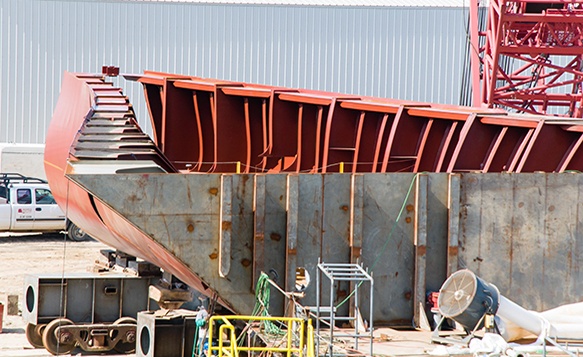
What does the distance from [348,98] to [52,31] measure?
26.9m

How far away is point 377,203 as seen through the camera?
12727 millimetres

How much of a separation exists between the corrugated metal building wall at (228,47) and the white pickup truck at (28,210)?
1209 centimetres

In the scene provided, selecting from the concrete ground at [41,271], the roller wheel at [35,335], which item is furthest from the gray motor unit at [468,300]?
the roller wheel at [35,335]

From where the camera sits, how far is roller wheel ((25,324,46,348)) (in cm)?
1689

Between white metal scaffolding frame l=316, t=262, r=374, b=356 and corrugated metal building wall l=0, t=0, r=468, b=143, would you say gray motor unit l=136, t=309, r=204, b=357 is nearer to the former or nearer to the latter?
white metal scaffolding frame l=316, t=262, r=374, b=356

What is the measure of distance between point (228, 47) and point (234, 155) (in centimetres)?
2202

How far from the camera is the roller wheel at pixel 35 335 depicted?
1689 centimetres

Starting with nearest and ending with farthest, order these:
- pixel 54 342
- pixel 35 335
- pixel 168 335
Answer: pixel 168 335
pixel 54 342
pixel 35 335

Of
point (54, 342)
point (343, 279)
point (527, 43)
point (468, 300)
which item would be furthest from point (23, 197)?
point (468, 300)

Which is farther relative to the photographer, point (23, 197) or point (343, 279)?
point (23, 197)

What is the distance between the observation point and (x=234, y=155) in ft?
71.7

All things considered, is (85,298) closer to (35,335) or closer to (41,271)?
(35,335)

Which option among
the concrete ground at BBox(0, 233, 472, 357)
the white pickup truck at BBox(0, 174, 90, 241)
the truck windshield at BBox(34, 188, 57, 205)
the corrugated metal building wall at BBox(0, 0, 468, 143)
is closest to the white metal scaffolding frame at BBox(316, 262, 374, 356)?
the concrete ground at BBox(0, 233, 472, 357)

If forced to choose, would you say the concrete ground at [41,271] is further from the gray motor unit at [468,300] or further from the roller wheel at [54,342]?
the gray motor unit at [468,300]
